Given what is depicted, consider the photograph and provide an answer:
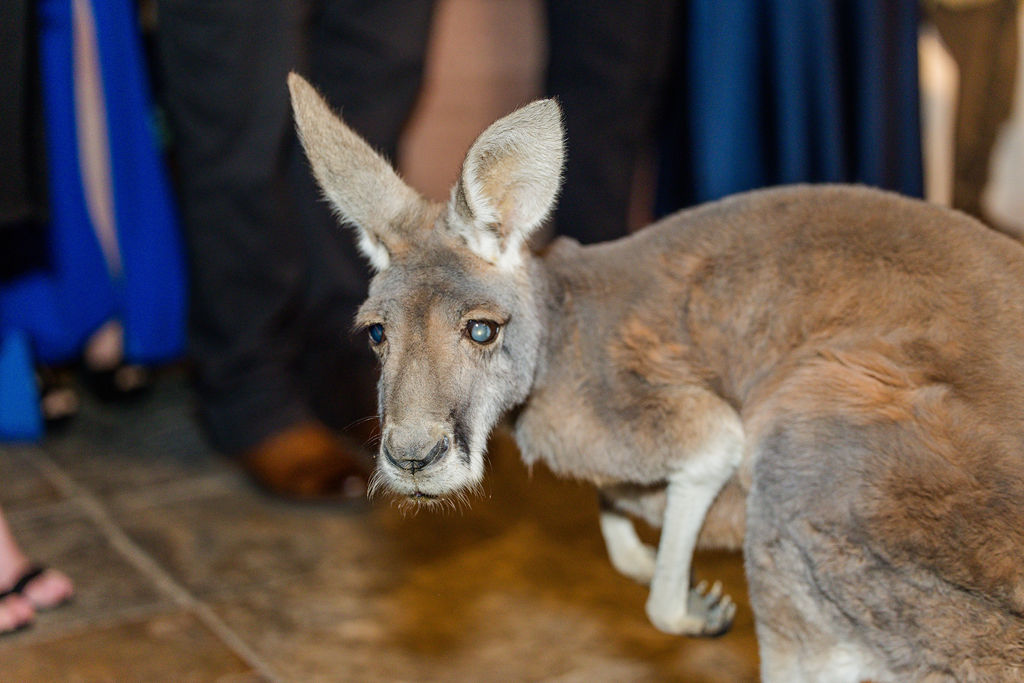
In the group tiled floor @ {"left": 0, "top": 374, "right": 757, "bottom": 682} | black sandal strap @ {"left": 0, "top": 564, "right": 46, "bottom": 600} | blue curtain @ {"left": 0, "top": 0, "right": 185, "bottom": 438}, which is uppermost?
blue curtain @ {"left": 0, "top": 0, "right": 185, "bottom": 438}

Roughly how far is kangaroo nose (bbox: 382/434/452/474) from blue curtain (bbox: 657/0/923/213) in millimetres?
1237

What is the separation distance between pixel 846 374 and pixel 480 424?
51cm

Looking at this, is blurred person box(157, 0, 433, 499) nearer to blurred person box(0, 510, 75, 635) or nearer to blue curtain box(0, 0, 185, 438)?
blue curtain box(0, 0, 185, 438)

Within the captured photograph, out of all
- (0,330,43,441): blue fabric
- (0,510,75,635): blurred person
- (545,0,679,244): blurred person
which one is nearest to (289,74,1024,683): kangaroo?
(545,0,679,244): blurred person

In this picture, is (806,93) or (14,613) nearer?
(14,613)

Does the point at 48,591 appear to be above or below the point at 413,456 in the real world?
below

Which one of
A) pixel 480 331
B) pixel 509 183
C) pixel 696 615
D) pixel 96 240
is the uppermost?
pixel 509 183

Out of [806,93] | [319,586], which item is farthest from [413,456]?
[806,93]

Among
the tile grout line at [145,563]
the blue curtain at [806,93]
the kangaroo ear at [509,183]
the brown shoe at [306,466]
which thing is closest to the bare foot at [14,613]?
the tile grout line at [145,563]

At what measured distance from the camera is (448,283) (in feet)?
5.44

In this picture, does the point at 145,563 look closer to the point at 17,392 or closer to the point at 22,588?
the point at 22,588

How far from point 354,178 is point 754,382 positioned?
0.69m

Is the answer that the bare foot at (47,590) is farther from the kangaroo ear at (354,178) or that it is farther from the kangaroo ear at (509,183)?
the kangaroo ear at (509,183)

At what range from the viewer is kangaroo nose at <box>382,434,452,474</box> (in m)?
1.52
